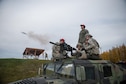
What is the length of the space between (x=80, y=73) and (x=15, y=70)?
1160cm

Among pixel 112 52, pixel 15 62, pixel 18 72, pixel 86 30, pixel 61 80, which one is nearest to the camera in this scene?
pixel 61 80

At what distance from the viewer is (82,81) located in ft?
18.6

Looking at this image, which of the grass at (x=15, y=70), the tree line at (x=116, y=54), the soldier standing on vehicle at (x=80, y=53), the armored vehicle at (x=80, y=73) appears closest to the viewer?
the armored vehicle at (x=80, y=73)

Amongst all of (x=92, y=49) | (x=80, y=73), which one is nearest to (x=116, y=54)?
(x=92, y=49)

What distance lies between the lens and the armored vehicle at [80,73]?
18.3 feet

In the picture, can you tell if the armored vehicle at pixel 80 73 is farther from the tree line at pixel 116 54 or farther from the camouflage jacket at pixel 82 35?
the tree line at pixel 116 54

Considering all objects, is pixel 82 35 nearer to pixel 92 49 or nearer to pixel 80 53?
pixel 92 49

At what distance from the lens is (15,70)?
1603 centimetres

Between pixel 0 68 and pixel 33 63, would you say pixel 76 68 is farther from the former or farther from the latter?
pixel 33 63

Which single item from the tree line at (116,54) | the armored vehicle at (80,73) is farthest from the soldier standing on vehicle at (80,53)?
the tree line at (116,54)

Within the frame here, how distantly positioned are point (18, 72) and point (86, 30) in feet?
28.9

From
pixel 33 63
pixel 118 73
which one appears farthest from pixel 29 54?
pixel 118 73

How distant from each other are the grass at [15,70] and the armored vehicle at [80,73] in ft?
26.0

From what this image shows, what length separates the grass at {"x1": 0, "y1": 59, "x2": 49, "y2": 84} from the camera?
1440cm
